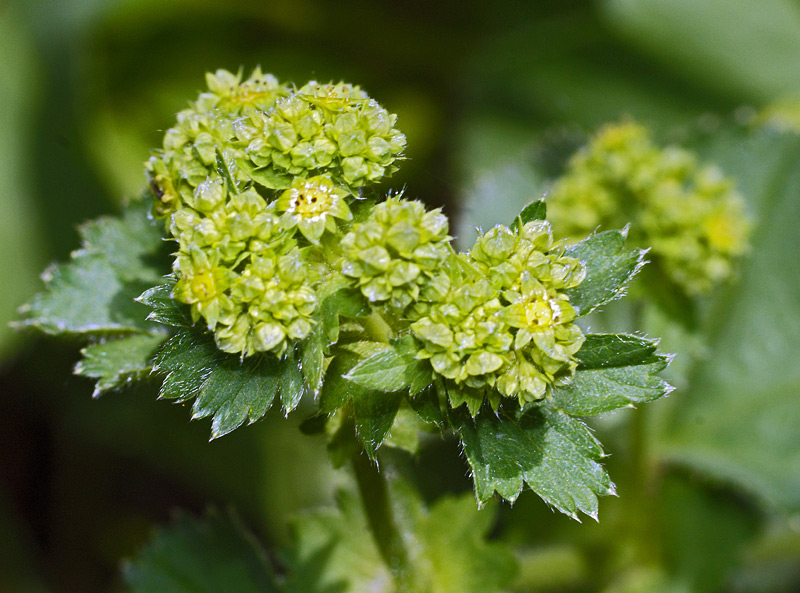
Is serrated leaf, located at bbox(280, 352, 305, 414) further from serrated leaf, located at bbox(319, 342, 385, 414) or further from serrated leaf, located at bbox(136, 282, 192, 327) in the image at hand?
serrated leaf, located at bbox(136, 282, 192, 327)

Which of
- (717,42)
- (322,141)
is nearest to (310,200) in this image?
(322,141)

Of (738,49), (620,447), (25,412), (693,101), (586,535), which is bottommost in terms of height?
(586,535)

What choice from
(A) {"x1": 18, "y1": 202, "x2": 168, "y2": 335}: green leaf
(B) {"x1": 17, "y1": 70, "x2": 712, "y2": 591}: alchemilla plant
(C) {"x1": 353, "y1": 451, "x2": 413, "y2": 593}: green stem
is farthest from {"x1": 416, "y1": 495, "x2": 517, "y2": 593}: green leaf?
(A) {"x1": 18, "y1": 202, "x2": 168, "y2": 335}: green leaf

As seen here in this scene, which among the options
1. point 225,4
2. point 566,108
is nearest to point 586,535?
point 566,108

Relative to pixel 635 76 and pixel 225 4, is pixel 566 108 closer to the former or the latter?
pixel 635 76

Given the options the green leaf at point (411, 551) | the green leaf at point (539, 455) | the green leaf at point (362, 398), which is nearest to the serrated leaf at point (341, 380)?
the green leaf at point (362, 398)

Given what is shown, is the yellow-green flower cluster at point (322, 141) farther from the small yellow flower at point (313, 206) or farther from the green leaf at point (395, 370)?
the green leaf at point (395, 370)
